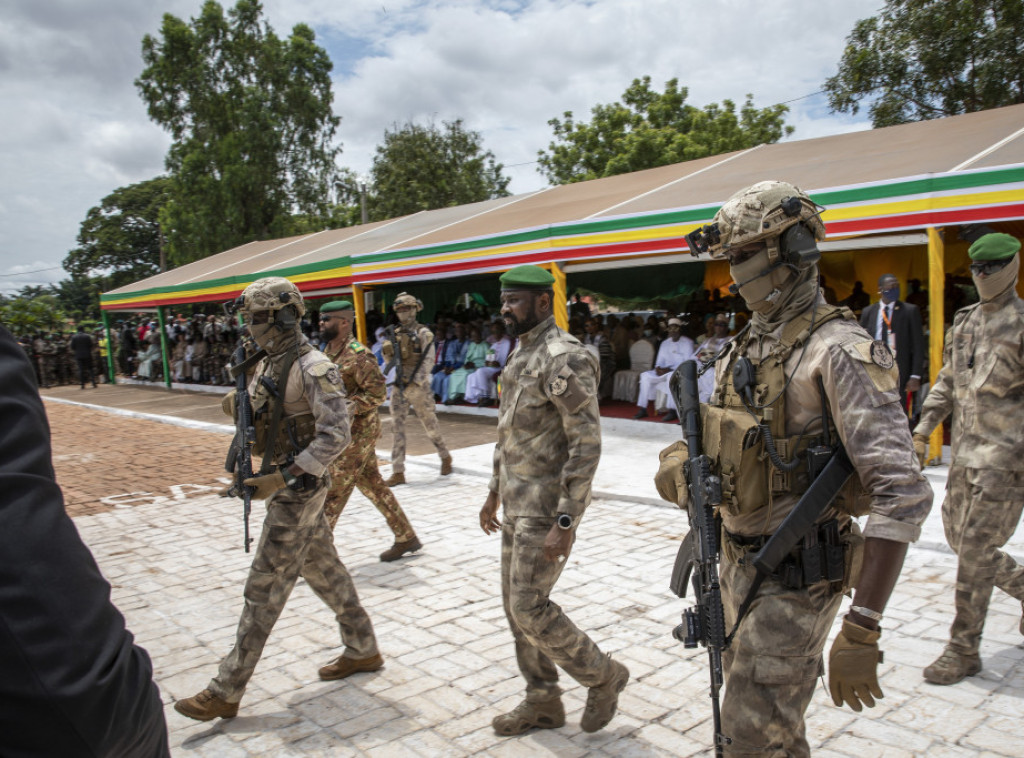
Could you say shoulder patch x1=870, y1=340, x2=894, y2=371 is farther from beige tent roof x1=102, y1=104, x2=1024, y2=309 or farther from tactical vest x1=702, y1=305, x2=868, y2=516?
beige tent roof x1=102, y1=104, x2=1024, y2=309

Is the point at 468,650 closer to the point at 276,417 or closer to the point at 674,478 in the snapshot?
the point at 276,417

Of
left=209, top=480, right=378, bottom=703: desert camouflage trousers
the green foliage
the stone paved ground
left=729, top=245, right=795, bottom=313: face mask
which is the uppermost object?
the green foliage

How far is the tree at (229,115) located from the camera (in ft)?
108

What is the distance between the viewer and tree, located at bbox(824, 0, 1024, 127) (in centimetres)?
1794

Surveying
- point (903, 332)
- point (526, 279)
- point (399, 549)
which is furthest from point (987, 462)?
point (903, 332)

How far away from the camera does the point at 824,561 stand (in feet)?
7.07

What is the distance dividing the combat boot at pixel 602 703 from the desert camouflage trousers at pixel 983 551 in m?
1.72

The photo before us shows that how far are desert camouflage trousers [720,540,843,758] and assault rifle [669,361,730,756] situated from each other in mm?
61

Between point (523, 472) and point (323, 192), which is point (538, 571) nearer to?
point (523, 472)

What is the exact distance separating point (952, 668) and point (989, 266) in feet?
6.38

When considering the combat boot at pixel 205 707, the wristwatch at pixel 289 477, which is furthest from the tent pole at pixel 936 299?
the combat boot at pixel 205 707

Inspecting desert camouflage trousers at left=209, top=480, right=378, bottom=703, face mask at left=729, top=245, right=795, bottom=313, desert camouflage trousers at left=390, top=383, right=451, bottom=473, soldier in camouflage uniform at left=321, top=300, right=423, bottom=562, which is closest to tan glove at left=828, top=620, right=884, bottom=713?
face mask at left=729, top=245, right=795, bottom=313

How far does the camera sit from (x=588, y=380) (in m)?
3.19

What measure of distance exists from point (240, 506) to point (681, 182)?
777cm
